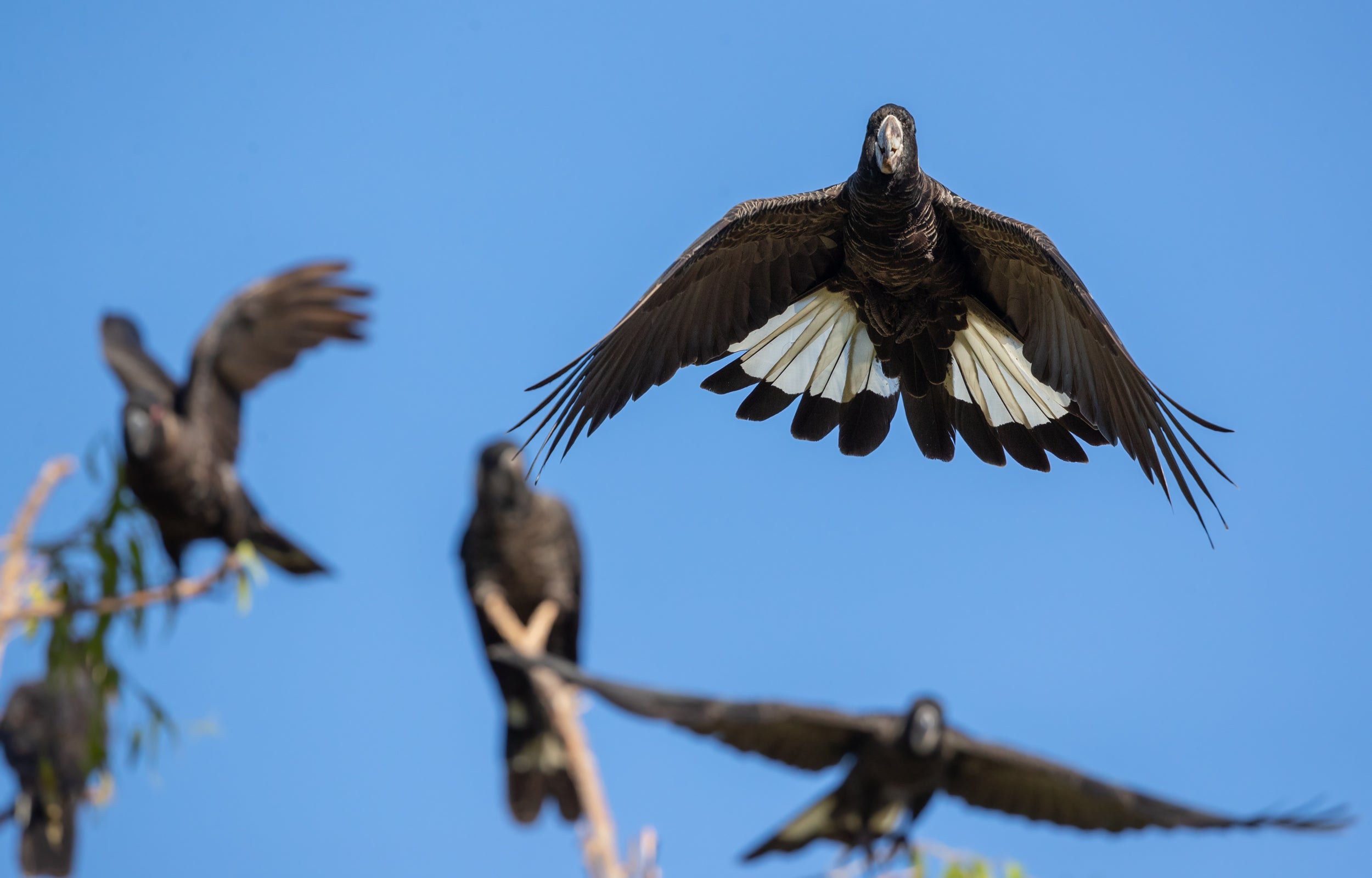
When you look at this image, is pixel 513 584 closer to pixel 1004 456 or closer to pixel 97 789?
pixel 97 789

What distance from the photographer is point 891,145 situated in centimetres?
788

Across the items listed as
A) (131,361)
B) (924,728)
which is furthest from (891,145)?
(131,361)

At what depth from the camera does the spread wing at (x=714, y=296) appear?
317 inches

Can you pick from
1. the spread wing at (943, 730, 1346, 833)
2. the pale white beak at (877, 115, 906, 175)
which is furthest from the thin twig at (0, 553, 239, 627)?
the pale white beak at (877, 115, 906, 175)

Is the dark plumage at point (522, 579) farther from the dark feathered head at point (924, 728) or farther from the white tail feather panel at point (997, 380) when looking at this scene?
the white tail feather panel at point (997, 380)

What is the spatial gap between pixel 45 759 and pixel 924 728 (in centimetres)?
483

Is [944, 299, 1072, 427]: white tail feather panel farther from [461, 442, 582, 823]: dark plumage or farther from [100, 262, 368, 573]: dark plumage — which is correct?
[100, 262, 368, 573]: dark plumage

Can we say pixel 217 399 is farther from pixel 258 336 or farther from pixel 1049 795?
pixel 1049 795

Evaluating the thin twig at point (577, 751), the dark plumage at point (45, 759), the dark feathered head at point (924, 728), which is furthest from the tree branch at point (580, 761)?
the dark plumage at point (45, 759)

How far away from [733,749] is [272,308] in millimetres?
2912

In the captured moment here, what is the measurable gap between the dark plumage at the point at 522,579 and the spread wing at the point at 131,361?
4.89ft

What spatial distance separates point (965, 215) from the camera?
8.34 m

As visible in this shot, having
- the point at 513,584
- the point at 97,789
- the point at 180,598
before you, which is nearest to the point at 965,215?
the point at 513,584

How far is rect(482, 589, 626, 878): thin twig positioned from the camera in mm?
4559
